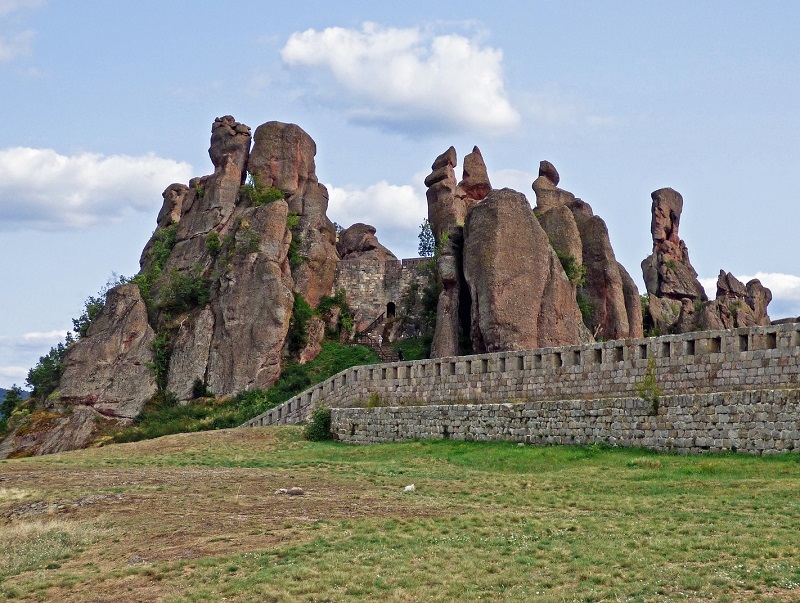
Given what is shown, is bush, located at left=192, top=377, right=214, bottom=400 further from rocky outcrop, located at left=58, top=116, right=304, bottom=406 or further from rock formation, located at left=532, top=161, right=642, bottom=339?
rock formation, located at left=532, top=161, right=642, bottom=339

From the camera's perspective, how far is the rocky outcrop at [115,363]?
5178 cm

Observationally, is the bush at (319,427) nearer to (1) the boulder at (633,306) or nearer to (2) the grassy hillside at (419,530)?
(2) the grassy hillside at (419,530)

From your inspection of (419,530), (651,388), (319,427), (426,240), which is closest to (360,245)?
(426,240)

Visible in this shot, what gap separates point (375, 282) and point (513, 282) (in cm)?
1461

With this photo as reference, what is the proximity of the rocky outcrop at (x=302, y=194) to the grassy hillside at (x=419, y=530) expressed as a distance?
28.1 meters

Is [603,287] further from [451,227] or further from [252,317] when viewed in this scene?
[252,317]

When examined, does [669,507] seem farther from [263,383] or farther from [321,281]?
[321,281]

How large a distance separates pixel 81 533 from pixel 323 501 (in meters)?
5.28

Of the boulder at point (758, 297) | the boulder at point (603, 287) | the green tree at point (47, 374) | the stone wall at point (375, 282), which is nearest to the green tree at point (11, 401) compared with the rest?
the green tree at point (47, 374)

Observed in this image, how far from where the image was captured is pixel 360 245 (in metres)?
68.2

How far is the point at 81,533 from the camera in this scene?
68.6ft

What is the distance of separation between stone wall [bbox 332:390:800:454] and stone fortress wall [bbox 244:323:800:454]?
29 mm

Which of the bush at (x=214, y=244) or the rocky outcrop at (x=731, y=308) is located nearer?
the bush at (x=214, y=244)

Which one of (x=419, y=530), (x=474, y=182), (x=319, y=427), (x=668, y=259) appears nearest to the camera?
(x=419, y=530)
